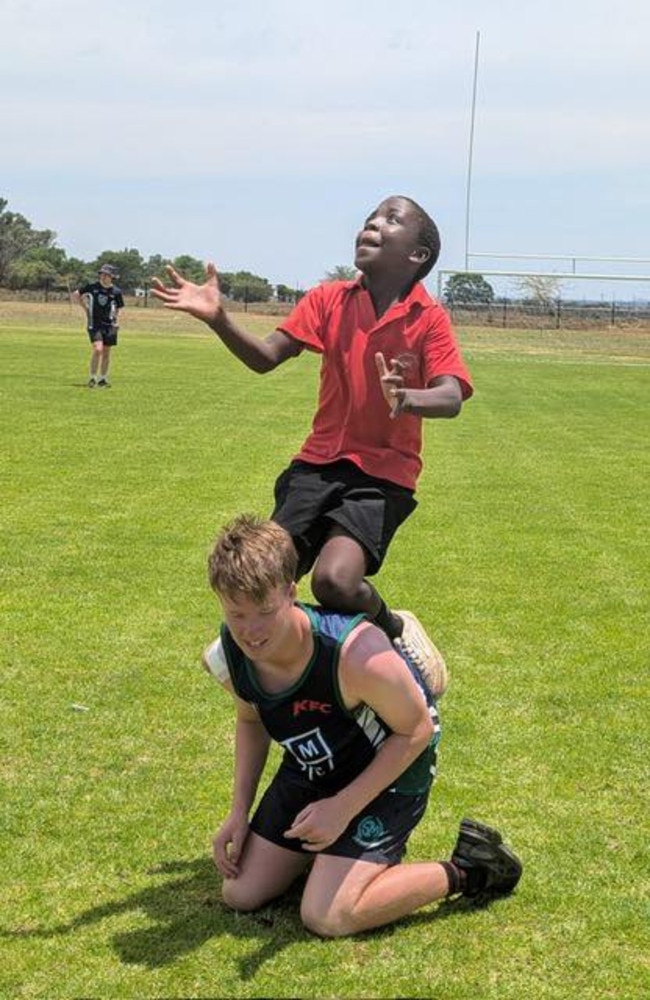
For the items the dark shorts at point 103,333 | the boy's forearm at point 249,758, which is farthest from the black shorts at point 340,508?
the dark shorts at point 103,333

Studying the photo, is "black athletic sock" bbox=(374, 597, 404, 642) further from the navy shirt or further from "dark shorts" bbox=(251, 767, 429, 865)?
the navy shirt

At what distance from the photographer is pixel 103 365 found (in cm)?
2298

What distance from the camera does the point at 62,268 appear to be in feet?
310

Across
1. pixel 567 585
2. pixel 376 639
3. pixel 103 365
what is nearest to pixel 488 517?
pixel 567 585

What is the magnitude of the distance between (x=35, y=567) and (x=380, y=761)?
5.00 metres

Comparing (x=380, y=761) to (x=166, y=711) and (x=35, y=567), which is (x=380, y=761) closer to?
(x=166, y=711)

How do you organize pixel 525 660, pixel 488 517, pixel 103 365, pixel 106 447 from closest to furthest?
pixel 525 660
pixel 488 517
pixel 106 447
pixel 103 365

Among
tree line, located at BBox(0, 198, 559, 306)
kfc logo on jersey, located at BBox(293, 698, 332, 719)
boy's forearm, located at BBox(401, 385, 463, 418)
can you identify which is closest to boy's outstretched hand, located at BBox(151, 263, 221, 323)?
boy's forearm, located at BBox(401, 385, 463, 418)

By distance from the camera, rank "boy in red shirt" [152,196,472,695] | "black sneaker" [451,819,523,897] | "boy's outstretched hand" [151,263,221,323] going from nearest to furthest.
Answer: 1. "black sneaker" [451,819,523,897]
2. "boy's outstretched hand" [151,263,221,323]
3. "boy in red shirt" [152,196,472,695]

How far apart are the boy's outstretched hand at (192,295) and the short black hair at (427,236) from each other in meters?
0.88

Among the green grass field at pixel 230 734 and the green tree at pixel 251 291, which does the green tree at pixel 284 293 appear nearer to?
the green tree at pixel 251 291

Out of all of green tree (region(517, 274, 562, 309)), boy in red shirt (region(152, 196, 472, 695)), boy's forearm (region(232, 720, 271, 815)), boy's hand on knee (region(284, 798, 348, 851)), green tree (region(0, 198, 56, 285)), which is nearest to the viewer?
boy's hand on knee (region(284, 798, 348, 851))

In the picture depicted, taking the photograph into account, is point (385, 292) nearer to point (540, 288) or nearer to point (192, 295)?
point (192, 295)

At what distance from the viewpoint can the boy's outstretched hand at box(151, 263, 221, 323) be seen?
4.39 m
